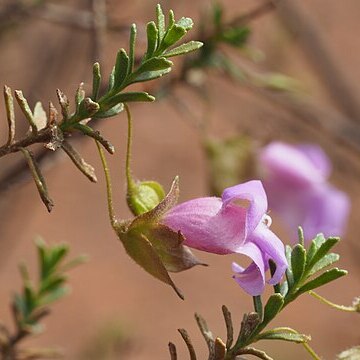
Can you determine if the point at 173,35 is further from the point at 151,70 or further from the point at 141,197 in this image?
the point at 141,197

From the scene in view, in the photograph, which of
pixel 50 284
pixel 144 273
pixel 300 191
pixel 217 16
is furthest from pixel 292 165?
pixel 144 273

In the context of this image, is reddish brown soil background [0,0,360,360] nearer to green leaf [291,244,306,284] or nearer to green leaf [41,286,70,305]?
green leaf [41,286,70,305]

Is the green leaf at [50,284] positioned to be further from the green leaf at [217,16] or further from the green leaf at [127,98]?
the green leaf at [127,98]

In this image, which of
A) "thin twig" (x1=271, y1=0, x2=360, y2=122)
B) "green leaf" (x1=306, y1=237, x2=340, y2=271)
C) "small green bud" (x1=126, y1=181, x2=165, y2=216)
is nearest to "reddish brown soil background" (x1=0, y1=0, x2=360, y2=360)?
"thin twig" (x1=271, y1=0, x2=360, y2=122)

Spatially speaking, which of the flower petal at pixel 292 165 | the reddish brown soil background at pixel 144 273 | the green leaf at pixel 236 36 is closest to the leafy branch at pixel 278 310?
the green leaf at pixel 236 36

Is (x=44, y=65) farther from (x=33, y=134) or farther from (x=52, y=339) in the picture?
(x=52, y=339)
